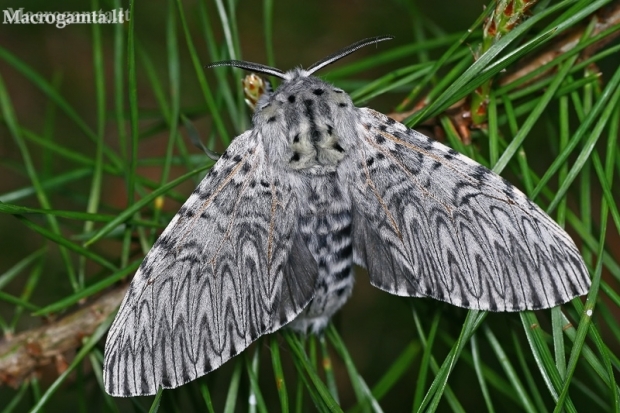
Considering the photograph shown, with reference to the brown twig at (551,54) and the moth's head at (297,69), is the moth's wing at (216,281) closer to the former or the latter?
the moth's head at (297,69)

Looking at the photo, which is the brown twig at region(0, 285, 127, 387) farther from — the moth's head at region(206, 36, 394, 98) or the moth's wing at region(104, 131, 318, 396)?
the moth's head at region(206, 36, 394, 98)

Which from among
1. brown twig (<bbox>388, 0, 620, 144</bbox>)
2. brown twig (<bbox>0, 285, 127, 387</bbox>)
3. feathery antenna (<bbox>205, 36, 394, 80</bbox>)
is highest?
feathery antenna (<bbox>205, 36, 394, 80</bbox>)

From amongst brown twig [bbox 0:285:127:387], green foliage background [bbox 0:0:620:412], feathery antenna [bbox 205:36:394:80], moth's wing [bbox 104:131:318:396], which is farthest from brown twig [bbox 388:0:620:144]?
brown twig [bbox 0:285:127:387]

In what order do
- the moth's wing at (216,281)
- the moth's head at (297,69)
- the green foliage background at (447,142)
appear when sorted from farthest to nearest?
the moth's head at (297,69) → the moth's wing at (216,281) → the green foliage background at (447,142)

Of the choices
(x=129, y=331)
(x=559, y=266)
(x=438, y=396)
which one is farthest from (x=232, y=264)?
(x=559, y=266)

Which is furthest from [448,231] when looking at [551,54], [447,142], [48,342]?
[48,342]

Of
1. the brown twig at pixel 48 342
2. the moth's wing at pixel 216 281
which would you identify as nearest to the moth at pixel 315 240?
the moth's wing at pixel 216 281

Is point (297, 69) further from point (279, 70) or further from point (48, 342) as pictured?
point (48, 342)
